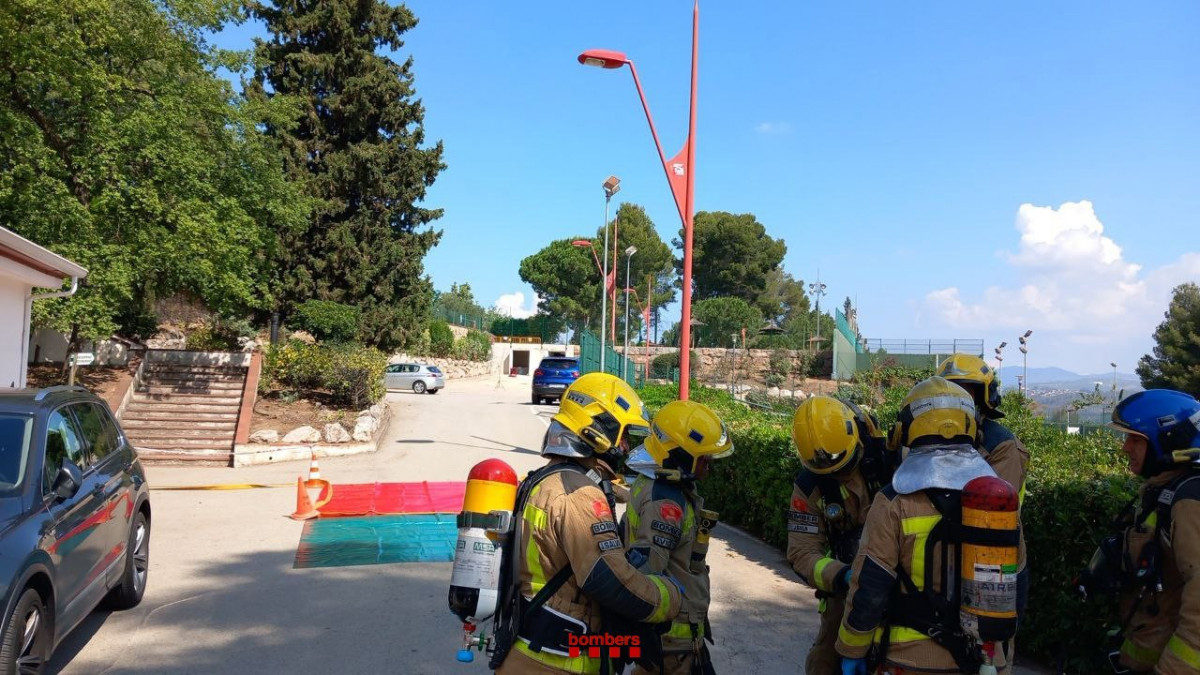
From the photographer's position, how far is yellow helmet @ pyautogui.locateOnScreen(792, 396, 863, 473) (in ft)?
10.6

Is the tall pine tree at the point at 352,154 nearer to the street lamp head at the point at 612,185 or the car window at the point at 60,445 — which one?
the street lamp head at the point at 612,185

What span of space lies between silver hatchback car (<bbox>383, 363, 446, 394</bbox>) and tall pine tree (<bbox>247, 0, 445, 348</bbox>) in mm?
6017

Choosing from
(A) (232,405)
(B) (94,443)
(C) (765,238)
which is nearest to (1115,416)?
(B) (94,443)

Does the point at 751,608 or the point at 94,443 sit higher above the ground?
the point at 94,443

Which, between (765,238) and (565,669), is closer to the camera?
(565,669)

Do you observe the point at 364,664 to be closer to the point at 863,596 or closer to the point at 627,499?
the point at 627,499

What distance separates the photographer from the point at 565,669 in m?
2.56

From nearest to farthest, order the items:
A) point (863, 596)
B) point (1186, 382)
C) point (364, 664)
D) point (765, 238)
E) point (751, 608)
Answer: point (863, 596) < point (364, 664) < point (751, 608) < point (1186, 382) < point (765, 238)

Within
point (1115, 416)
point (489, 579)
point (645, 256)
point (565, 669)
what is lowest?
point (565, 669)

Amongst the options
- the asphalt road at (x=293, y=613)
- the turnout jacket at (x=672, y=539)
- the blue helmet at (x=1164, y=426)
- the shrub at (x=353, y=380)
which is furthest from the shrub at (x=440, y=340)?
the blue helmet at (x=1164, y=426)

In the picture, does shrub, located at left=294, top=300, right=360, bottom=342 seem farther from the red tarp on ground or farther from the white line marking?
the red tarp on ground

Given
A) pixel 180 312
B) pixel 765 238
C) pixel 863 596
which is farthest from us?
pixel 765 238

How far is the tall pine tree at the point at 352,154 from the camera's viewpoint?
2589 centimetres

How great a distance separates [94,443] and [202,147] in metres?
12.4
